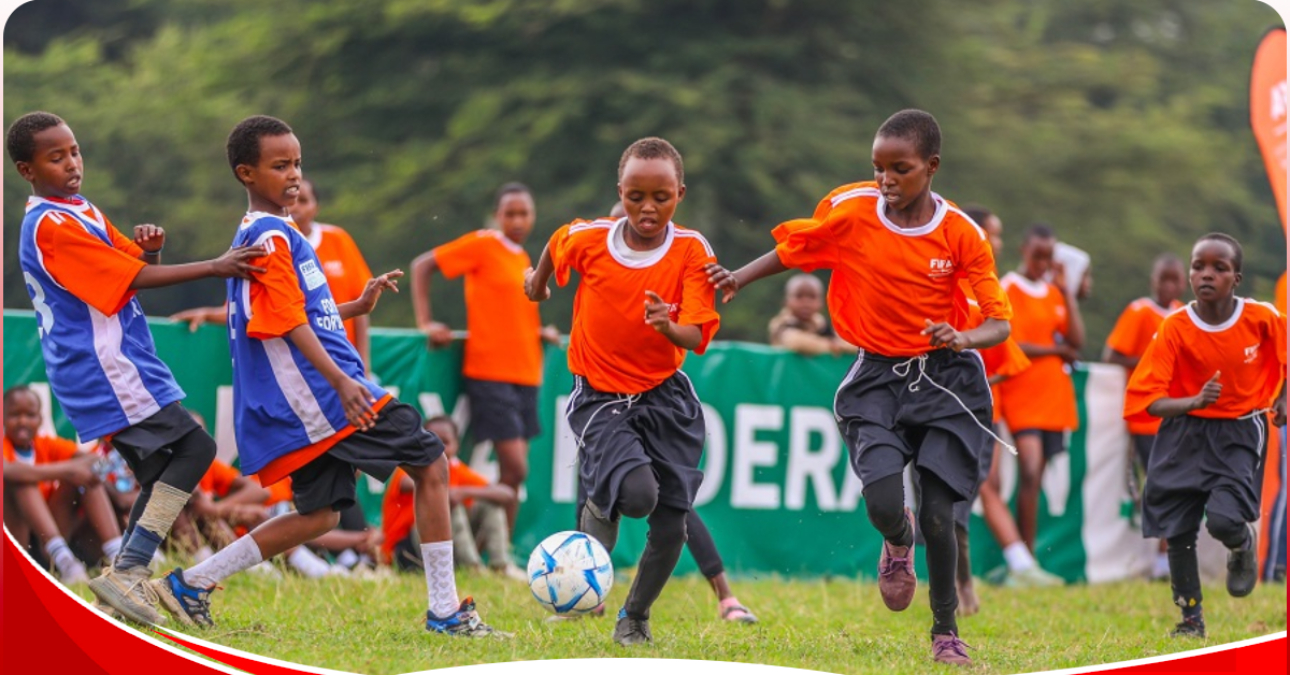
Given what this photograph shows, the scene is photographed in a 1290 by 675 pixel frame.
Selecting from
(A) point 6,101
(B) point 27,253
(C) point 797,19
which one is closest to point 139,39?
(A) point 6,101

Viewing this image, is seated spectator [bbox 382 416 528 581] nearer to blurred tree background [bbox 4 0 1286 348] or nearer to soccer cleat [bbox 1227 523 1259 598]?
soccer cleat [bbox 1227 523 1259 598]

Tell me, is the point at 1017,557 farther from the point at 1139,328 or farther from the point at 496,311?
the point at 496,311

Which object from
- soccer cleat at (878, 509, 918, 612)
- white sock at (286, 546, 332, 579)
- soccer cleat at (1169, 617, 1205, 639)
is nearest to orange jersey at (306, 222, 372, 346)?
white sock at (286, 546, 332, 579)

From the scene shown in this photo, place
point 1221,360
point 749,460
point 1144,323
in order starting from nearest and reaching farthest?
point 1221,360 < point 749,460 < point 1144,323

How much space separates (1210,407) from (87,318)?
5012 mm

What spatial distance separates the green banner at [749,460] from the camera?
384 inches

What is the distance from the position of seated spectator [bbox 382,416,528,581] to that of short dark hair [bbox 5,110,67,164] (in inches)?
130

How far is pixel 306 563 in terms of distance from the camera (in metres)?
8.61

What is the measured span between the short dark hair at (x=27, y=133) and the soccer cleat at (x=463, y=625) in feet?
7.87

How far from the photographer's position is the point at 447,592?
6.32 meters

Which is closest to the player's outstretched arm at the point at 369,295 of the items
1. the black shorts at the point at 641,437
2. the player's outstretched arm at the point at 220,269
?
the player's outstretched arm at the point at 220,269

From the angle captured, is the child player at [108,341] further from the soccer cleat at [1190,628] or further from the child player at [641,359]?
the soccer cleat at [1190,628]

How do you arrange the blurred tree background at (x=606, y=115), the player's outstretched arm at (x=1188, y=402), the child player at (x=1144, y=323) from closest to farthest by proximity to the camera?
the player's outstretched arm at (x=1188, y=402), the child player at (x=1144, y=323), the blurred tree background at (x=606, y=115)

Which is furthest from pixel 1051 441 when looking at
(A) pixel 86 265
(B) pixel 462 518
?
(A) pixel 86 265
